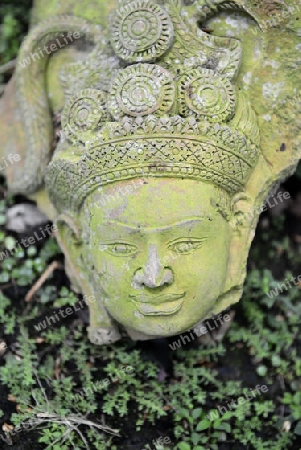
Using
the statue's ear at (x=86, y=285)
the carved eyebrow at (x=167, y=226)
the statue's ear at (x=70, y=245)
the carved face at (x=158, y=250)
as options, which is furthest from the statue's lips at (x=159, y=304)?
the statue's ear at (x=70, y=245)

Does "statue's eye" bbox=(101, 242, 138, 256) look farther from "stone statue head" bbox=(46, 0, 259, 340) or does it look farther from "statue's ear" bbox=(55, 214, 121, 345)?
"statue's ear" bbox=(55, 214, 121, 345)

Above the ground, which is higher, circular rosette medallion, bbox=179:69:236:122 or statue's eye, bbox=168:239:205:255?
circular rosette medallion, bbox=179:69:236:122

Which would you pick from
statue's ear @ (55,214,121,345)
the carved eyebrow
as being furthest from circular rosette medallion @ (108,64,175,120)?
statue's ear @ (55,214,121,345)

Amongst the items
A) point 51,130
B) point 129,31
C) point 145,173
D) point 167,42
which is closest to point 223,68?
point 167,42

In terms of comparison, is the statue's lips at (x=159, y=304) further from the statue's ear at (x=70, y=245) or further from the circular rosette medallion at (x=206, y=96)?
the circular rosette medallion at (x=206, y=96)

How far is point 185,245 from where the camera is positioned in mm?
2939

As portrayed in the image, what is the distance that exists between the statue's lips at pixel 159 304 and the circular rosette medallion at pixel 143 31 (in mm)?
1261

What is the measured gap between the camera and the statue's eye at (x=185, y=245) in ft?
9.59

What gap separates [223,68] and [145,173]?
75 cm

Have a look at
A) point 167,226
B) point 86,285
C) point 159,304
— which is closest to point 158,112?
point 167,226

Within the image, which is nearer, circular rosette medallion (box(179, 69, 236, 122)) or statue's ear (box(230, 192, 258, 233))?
circular rosette medallion (box(179, 69, 236, 122))

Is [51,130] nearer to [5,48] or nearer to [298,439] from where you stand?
[5,48]

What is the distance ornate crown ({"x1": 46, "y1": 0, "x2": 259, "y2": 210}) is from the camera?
2877 millimetres

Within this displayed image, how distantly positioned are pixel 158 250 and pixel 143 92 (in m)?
0.82
